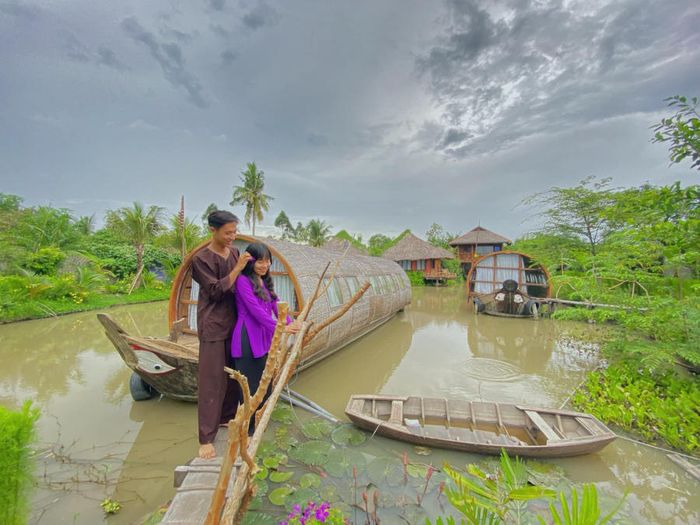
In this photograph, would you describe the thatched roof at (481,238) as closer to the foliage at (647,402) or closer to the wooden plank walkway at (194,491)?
the foliage at (647,402)

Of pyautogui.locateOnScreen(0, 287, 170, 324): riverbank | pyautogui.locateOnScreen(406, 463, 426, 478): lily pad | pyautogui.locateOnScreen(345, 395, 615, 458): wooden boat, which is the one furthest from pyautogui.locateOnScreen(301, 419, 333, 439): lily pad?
pyautogui.locateOnScreen(0, 287, 170, 324): riverbank

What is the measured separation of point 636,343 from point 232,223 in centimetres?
619

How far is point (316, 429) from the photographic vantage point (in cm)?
371

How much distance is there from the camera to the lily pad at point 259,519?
2.20 m

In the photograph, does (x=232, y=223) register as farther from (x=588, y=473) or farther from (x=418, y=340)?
(x=418, y=340)

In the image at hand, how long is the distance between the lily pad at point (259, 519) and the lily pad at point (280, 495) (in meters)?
0.15

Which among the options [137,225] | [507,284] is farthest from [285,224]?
[507,284]

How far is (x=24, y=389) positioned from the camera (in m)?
5.05

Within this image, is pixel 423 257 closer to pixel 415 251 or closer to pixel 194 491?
Answer: pixel 415 251

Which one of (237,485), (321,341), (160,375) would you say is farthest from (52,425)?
(237,485)

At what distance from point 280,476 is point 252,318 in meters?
1.60

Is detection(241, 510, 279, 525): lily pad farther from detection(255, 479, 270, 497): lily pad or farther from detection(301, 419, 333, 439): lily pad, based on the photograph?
detection(301, 419, 333, 439): lily pad

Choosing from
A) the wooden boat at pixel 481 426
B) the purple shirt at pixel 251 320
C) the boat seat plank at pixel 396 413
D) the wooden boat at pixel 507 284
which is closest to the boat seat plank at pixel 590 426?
the wooden boat at pixel 481 426

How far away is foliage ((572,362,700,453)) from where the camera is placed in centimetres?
350
